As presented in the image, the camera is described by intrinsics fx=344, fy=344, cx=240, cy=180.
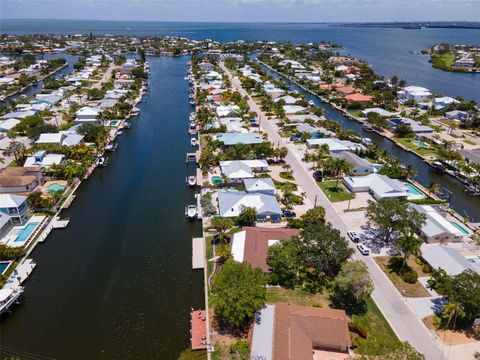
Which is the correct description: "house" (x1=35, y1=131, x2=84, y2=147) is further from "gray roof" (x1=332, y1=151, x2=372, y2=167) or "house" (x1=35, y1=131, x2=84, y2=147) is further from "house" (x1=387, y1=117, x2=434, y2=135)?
"house" (x1=387, y1=117, x2=434, y2=135)

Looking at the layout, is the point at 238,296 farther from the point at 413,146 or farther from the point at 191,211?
the point at 413,146

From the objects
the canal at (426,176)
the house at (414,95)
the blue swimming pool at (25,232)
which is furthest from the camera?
the house at (414,95)

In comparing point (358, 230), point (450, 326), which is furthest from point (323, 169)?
point (450, 326)

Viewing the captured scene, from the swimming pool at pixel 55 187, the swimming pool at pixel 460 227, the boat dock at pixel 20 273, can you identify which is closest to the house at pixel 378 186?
the swimming pool at pixel 460 227

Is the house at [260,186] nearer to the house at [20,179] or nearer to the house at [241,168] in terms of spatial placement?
the house at [241,168]

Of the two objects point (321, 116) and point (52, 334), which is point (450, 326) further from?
point (321, 116)

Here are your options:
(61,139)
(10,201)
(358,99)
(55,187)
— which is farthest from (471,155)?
(61,139)
